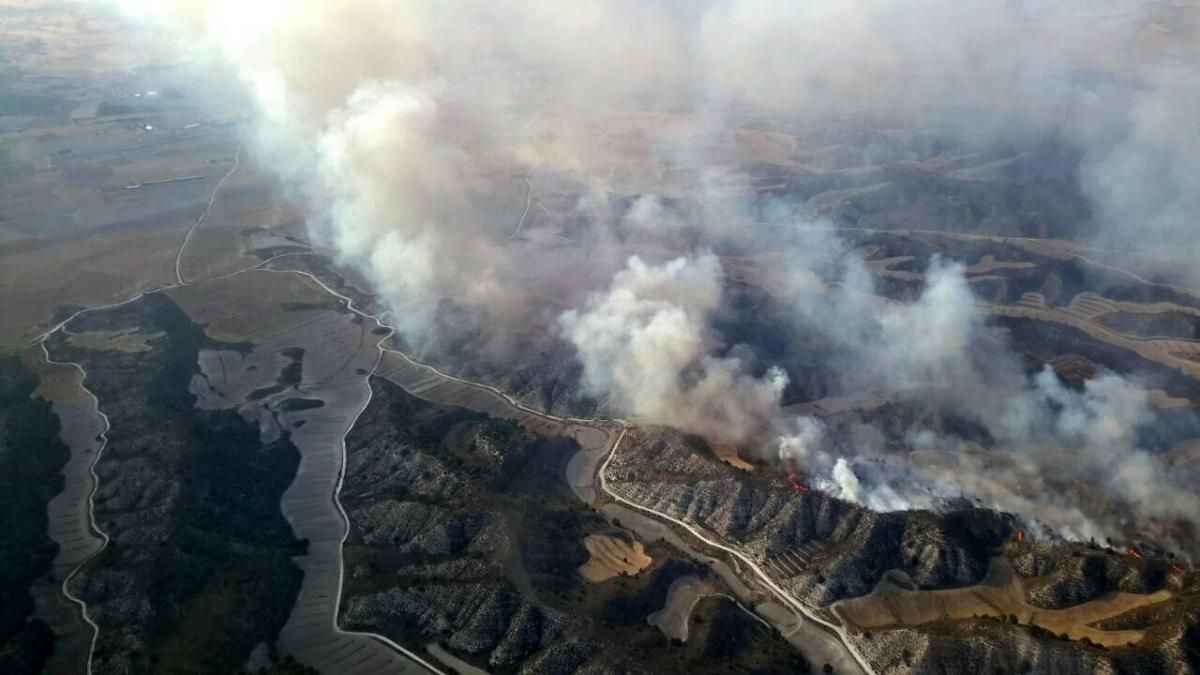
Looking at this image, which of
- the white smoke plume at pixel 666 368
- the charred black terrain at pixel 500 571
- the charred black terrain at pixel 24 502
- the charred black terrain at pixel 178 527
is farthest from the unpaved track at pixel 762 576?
the charred black terrain at pixel 24 502

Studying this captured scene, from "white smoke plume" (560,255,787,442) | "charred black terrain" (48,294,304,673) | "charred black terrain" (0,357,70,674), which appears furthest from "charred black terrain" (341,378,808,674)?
"charred black terrain" (0,357,70,674)

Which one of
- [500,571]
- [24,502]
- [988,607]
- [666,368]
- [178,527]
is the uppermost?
[988,607]

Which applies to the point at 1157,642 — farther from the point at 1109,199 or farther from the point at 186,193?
the point at 186,193

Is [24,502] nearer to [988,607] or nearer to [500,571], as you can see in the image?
[500,571]

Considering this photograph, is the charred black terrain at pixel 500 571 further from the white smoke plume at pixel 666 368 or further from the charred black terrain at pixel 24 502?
the charred black terrain at pixel 24 502

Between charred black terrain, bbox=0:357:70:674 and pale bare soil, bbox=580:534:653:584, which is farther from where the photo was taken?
pale bare soil, bbox=580:534:653:584

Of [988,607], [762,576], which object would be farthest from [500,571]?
[988,607]

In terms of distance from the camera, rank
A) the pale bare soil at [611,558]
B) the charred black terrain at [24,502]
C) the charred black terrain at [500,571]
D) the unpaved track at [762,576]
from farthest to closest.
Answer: the pale bare soil at [611,558]
the unpaved track at [762,576]
the charred black terrain at [500,571]
the charred black terrain at [24,502]

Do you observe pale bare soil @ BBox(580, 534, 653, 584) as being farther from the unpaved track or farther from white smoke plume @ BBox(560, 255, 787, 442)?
white smoke plume @ BBox(560, 255, 787, 442)

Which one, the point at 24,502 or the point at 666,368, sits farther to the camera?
the point at 666,368

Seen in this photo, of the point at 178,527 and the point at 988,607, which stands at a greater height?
the point at 988,607

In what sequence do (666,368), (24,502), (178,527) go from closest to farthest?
(178,527) → (24,502) → (666,368)

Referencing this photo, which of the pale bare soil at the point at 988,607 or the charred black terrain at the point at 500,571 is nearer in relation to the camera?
the charred black terrain at the point at 500,571
